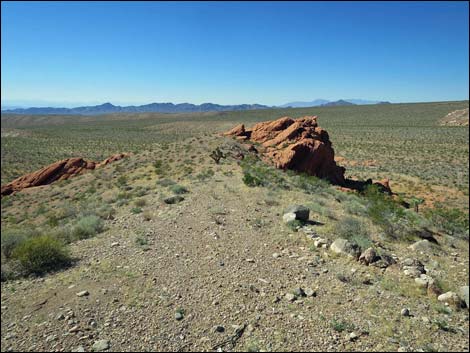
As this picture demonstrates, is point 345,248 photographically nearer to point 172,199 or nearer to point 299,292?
point 299,292

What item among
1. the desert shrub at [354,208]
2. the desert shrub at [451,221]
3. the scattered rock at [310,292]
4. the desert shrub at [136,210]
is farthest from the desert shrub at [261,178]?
the scattered rock at [310,292]

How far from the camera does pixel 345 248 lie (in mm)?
8203

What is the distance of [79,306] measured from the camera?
5.62m

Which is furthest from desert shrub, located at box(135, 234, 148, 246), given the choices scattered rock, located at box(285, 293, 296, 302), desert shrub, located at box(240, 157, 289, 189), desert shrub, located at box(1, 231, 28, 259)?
desert shrub, located at box(240, 157, 289, 189)

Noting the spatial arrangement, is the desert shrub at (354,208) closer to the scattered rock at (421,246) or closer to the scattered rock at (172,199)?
the scattered rock at (421,246)

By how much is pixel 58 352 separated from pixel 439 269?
26.8 ft

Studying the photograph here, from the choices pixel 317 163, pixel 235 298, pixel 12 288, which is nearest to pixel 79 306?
pixel 12 288

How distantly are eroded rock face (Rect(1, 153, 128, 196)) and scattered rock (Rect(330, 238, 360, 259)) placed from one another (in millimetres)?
21676

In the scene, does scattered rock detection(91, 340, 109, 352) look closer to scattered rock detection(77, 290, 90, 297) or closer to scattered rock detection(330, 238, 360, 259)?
scattered rock detection(77, 290, 90, 297)

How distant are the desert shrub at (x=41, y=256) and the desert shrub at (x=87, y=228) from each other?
5.58 ft

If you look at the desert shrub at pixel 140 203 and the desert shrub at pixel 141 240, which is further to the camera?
the desert shrub at pixel 140 203

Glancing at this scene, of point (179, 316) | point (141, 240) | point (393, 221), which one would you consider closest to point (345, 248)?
point (393, 221)

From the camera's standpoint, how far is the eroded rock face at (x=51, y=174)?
80.5 ft

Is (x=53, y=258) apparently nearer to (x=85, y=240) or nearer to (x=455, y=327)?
(x=85, y=240)
